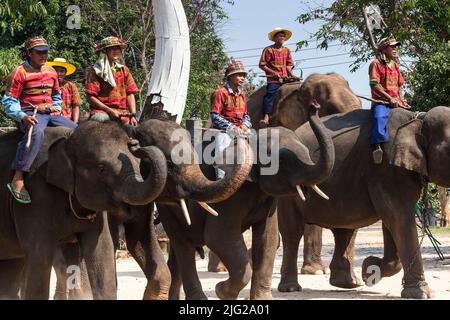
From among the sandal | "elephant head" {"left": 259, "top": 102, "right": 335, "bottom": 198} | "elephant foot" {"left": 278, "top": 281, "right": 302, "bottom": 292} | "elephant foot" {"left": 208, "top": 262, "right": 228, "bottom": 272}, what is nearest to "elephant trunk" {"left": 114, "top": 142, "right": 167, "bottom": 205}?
the sandal

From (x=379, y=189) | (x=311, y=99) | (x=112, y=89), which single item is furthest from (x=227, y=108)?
(x=311, y=99)

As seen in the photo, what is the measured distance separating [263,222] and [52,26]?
49.7ft

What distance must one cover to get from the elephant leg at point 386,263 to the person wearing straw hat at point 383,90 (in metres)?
1.17

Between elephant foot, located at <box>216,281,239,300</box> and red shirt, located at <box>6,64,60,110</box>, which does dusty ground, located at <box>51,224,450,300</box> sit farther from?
red shirt, located at <box>6,64,60,110</box>

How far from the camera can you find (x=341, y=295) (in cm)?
1262

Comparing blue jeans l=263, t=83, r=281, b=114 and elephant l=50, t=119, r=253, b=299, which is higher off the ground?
blue jeans l=263, t=83, r=281, b=114

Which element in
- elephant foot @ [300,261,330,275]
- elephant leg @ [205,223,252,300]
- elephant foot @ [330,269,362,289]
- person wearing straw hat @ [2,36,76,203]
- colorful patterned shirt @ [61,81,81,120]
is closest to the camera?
person wearing straw hat @ [2,36,76,203]

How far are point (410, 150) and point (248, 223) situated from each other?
2.36 meters

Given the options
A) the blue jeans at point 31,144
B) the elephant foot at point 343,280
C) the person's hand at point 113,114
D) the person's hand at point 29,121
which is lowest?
the elephant foot at point 343,280

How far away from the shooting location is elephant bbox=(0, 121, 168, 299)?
29.8 feet

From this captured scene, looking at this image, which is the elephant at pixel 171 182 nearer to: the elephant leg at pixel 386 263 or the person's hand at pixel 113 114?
the person's hand at pixel 113 114

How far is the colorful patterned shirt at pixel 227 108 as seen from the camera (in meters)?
11.3

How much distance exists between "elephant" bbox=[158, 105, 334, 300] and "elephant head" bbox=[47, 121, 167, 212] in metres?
1.60

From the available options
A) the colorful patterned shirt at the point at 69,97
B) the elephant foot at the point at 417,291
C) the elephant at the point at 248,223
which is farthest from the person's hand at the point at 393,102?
the colorful patterned shirt at the point at 69,97
